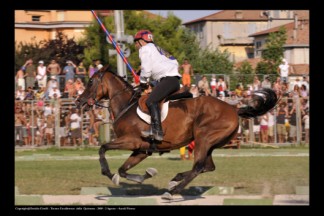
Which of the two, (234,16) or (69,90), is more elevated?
(234,16)

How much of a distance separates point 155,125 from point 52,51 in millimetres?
36235

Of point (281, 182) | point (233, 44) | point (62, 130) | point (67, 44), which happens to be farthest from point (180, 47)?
point (233, 44)

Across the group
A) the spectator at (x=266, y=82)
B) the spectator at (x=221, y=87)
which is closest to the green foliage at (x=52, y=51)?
the spectator at (x=221, y=87)

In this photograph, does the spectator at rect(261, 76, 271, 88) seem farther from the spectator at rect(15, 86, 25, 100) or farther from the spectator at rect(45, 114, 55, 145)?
the spectator at rect(15, 86, 25, 100)

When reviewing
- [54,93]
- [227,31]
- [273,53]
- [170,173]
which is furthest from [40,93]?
[227,31]

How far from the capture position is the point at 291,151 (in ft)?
81.6

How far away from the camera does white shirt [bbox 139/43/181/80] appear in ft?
44.1

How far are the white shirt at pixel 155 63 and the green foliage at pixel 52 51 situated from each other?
34.0 metres

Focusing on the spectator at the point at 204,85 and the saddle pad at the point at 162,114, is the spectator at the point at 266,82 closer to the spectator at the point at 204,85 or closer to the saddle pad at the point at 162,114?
the spectator at the point at 204,85

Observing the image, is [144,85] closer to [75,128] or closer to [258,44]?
[75,128]

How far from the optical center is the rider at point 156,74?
1330cm

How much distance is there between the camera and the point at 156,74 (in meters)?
13.7

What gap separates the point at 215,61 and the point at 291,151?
2256cm
